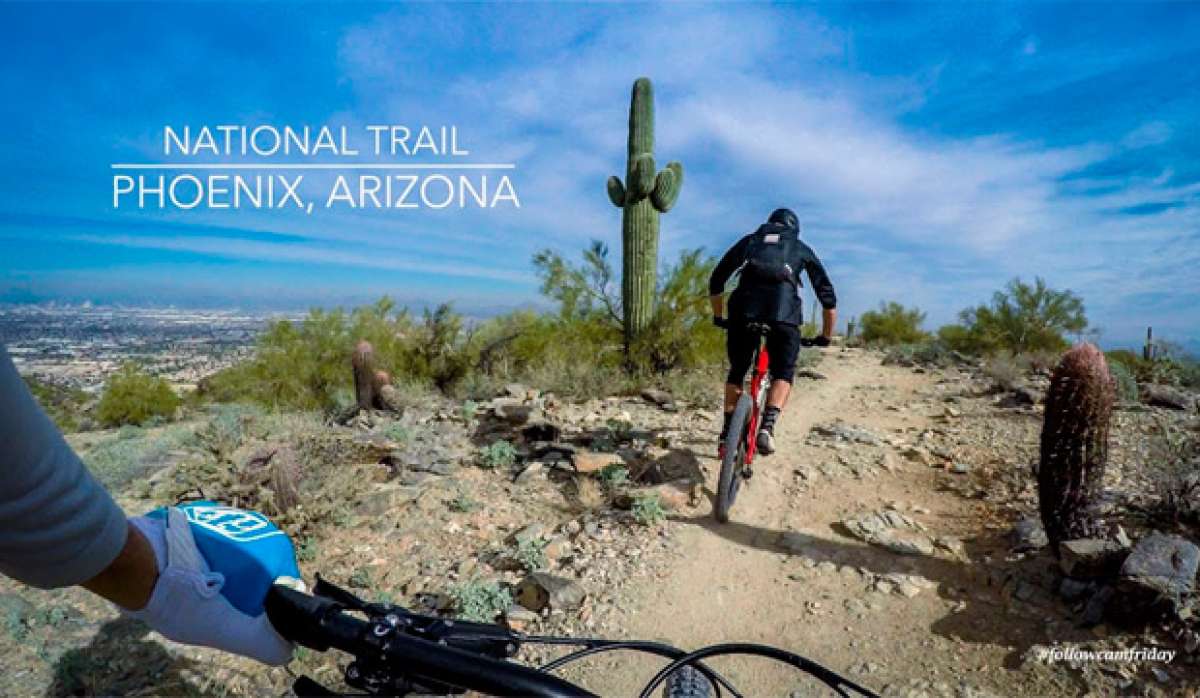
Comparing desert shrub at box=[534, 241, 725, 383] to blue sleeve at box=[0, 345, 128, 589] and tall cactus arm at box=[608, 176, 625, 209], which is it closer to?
tall cactus arm at box=[608, 176, 625, 209]

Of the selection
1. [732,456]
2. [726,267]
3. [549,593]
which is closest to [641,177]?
[726,267]

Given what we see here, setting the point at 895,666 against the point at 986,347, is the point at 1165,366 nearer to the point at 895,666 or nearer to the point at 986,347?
the point at 986,347

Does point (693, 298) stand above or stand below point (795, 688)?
above

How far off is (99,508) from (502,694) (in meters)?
0.61

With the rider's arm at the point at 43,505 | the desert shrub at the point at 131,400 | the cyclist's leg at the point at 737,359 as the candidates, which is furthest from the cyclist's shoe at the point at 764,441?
the desert shrub at the point at 131,400

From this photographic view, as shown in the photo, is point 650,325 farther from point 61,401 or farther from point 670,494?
point 61,401

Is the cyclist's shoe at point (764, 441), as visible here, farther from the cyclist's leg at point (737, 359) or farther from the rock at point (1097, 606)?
the rock at point (1097, 606)

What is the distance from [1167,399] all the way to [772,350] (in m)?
6.62

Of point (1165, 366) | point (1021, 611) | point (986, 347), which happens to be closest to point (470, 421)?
point (1021, 611)

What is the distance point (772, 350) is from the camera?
4691 mm

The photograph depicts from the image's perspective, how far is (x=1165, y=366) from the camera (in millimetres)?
10242

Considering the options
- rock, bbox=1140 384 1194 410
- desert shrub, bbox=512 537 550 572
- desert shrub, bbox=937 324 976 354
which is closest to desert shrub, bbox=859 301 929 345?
desert shrub, bbox=937 324 976 354

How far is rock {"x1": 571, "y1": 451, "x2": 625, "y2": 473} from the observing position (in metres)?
5.20

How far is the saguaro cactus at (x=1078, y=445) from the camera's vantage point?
3635 mm
